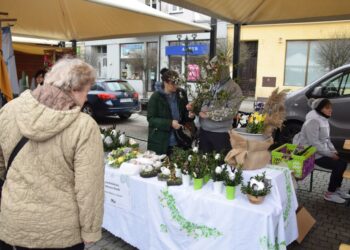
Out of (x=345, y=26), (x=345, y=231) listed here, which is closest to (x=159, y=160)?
(x=345, y=231)

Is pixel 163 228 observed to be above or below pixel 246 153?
below

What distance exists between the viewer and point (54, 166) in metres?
1.61

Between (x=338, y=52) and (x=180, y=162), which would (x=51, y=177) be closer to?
(x=180, y=162)

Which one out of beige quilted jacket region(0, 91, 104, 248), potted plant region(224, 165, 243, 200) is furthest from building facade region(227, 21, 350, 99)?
beige quilted jacket region(0, 91, 104, 248)

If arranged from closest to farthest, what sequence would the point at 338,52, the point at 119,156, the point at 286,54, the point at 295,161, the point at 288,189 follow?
the point at 288,189 < the point at 119,156 < the point at 295,161 < the point at 338,52 < the point at 286,54

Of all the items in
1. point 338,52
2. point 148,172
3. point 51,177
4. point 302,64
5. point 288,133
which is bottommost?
point 288,133

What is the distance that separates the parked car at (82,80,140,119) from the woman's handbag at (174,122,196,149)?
754cm

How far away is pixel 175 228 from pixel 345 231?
205cm

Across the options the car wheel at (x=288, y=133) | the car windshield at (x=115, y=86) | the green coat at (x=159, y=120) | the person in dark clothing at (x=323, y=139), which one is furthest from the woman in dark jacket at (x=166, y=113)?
the car windshield at (x=115, y=86)

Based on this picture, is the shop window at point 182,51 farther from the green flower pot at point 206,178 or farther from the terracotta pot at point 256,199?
the terracotta pot at point 256,199

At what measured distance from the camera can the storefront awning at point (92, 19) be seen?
4869 millimetres

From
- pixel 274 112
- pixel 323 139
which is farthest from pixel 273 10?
pixel 274 112

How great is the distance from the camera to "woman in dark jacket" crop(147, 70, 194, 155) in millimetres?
3625

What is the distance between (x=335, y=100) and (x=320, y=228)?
11.9ft
